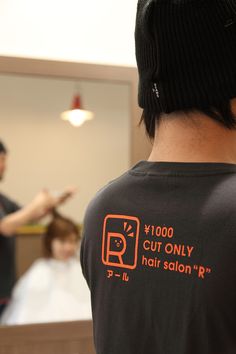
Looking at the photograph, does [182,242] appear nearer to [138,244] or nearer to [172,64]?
[138,244]

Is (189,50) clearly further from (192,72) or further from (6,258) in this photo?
(6,258)

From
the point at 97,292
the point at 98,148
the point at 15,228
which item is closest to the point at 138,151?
the point at 98,148

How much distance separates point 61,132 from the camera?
164 cm

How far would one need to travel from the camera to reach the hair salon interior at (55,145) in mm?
1582

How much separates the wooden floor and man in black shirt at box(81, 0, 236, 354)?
0.90 meters

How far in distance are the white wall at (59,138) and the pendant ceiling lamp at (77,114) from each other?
2 cm

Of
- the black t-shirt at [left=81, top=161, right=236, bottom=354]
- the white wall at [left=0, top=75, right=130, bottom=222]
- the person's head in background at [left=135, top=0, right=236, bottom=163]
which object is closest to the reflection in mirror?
the white wall at [left=0, top=75, right=130, bottom=222]

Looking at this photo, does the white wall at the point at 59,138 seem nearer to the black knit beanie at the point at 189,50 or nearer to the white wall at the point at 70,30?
the white wall at the point at 70,30

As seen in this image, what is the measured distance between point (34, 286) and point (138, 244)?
97 centimetres

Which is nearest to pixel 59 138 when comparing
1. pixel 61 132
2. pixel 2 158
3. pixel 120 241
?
pixel 61 132

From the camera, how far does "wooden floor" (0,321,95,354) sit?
62.0 inches

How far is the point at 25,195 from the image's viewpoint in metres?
1.59

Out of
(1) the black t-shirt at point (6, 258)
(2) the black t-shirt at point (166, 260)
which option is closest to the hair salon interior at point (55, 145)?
(1) the black t-shirt at point (6, 258)

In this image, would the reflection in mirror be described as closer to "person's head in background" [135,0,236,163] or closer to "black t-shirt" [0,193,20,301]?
"black t-shirt" [0,193,20,301]
